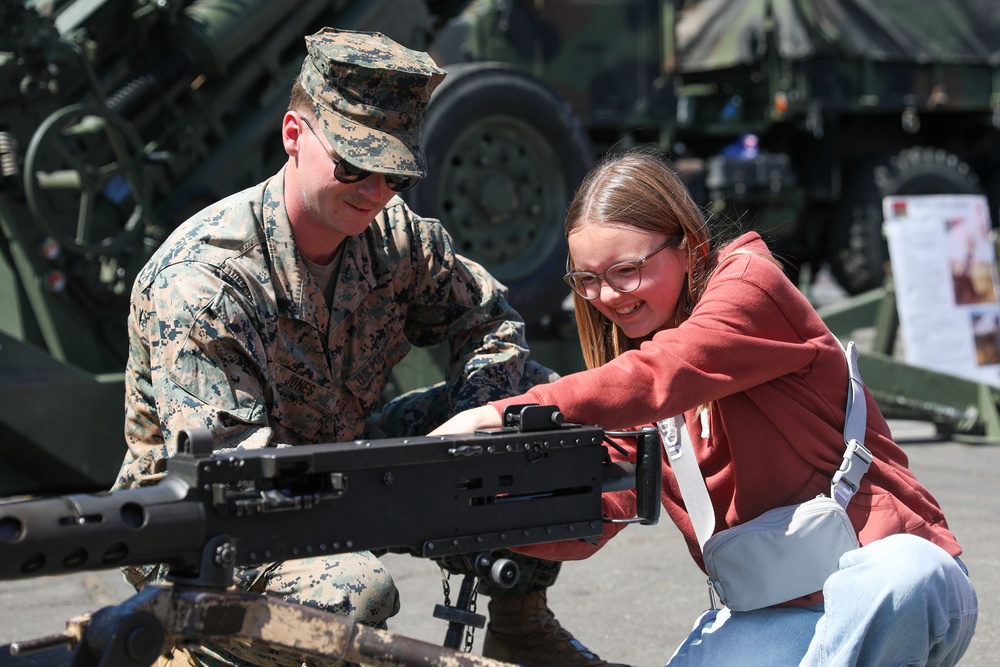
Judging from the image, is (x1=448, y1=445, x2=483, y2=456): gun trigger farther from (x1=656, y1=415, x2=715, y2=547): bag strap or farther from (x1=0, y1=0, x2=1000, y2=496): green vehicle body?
(x1=0, y1=0, x2=1000, y2=496): green vehicle body

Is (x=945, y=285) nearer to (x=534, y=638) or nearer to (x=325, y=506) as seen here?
(x=534, y=638)

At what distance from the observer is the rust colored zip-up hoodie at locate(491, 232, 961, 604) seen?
2.16 meters

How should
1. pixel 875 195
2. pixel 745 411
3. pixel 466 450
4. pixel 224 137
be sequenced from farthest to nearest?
pixel 875 195 → pixel 224 137 → pixel 745 411 → pixel 466 450

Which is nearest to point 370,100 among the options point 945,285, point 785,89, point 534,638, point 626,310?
point 626,310

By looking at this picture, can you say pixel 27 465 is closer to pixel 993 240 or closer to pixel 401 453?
pixel 401 453

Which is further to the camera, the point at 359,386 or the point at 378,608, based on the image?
the point at 359,386

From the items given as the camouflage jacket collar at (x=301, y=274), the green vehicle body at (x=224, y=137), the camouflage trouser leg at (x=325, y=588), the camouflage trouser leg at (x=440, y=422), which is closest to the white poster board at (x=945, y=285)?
the green vehicle body at (x=224, y=137)

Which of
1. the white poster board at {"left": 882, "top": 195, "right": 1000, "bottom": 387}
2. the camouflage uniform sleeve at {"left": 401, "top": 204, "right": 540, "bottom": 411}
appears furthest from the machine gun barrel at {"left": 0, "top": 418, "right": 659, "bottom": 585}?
the white poster board at {"left": 882, "top": 195, "right": 1000, "bottom": 387}

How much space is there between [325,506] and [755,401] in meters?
0.85

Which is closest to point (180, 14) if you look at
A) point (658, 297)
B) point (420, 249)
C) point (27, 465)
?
point (27, 465)

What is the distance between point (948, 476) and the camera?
18.6ft

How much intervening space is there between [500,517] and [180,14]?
406cm

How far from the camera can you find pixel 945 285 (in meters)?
7.11

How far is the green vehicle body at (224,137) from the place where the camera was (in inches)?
188
